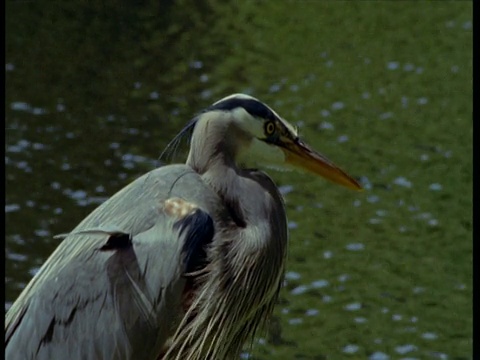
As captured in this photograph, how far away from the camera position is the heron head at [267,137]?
12.4 feet

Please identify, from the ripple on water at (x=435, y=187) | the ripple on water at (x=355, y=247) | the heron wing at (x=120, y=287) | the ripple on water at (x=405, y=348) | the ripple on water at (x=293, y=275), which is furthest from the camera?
the ripple on water at (x=435, y=187)

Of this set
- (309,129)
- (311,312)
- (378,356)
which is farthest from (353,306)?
(309,129)

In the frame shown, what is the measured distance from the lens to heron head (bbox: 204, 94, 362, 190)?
12.4 feet

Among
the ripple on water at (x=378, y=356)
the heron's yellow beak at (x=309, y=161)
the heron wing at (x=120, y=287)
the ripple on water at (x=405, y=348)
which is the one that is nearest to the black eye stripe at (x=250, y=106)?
the heron's yellow beak at (x=309, y=161)

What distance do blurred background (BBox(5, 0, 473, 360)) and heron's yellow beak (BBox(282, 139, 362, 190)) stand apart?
5.71ft

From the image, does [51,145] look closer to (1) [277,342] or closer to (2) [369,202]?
(2) [369,202]

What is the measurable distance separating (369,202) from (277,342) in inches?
107

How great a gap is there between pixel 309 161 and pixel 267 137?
0.65 feet

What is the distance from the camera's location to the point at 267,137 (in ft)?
12.6

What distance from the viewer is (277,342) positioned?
7.62m

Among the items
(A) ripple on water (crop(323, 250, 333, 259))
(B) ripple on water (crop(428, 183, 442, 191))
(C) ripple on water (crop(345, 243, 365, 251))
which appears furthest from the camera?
(B) ripple on water (crop(428, 183, 442, 191))

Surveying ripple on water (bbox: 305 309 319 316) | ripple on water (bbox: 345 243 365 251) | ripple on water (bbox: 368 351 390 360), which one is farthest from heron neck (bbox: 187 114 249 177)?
ripple on water (bbox: 345 243 365 251)

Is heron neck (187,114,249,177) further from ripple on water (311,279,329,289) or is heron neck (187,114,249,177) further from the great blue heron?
ripple on water (311,279,329,289)

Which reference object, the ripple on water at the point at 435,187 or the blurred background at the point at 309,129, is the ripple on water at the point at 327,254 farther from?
the ripple on water at the point at 435,187
